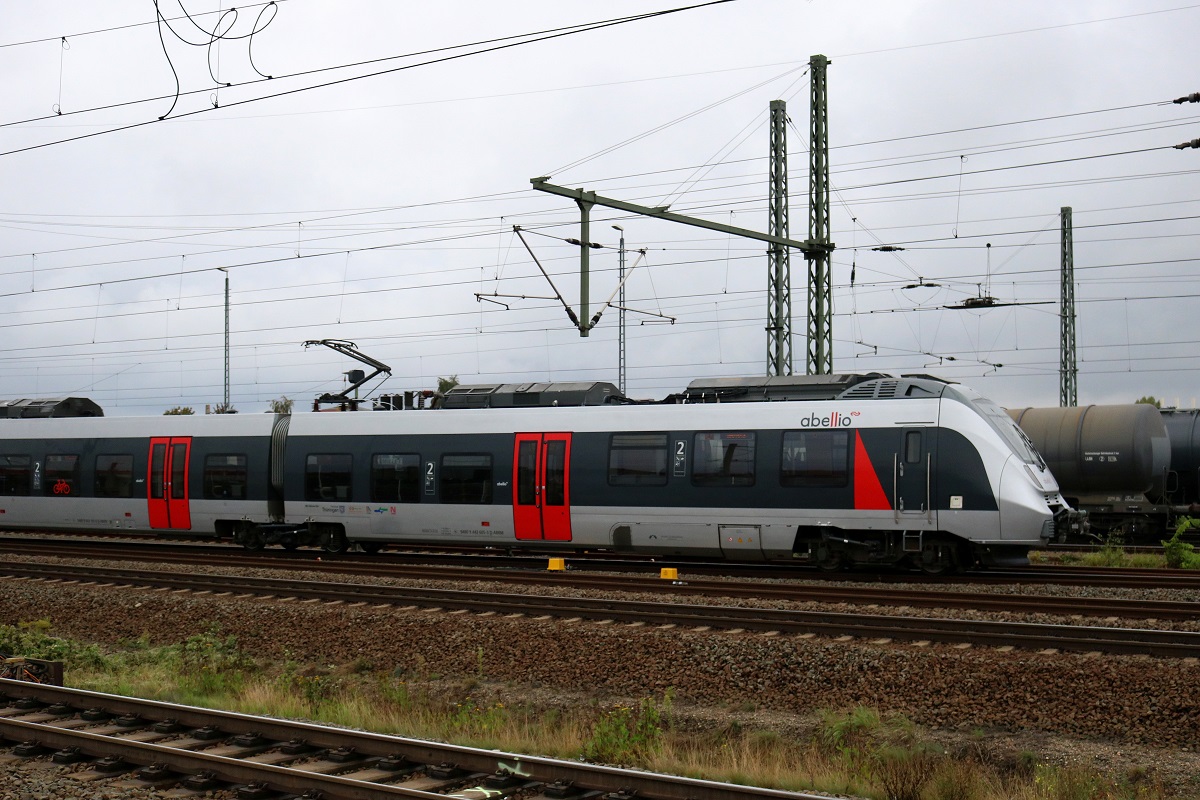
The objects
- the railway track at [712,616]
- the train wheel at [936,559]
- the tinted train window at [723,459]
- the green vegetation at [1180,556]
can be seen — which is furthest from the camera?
the green vegetation at [1180,556]

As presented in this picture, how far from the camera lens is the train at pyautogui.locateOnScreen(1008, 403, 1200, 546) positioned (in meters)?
24.1

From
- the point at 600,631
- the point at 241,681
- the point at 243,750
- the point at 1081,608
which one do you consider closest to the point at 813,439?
the point at 1081,608

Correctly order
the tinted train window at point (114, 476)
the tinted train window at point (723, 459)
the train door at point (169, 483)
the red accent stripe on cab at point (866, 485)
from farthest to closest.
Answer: the tinted train window at point (114, 476), the train door at point (169, 483), the tinted train window at point (723, 459), the red accent stripe on cab at point (866, 485)

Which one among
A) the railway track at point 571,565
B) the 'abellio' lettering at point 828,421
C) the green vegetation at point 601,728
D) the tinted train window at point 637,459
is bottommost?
the green vegetation at point 601,728

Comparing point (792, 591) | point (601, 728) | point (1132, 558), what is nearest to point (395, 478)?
point (792, 591)

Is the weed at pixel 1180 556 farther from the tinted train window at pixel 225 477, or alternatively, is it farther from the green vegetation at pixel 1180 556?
the tinted train window at pixel 225 477

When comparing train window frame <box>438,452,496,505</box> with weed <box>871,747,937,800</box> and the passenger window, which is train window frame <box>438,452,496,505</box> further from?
weed <box>871,747,937,800</box>

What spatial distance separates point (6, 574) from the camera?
1980cm

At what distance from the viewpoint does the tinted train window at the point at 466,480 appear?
2083cm

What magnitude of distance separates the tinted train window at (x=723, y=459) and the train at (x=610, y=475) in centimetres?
3

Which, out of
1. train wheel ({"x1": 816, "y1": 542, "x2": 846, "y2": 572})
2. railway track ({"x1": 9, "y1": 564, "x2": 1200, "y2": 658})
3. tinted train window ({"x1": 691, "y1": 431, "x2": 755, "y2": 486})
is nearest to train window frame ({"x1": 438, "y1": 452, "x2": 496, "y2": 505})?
railway track ({"x1": 9, "y1": 564, "x2": 1200, "y2": 658})

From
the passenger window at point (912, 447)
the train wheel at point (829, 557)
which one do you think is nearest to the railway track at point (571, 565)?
the train wheel at point (829, 557)

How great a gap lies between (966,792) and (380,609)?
30.1ft

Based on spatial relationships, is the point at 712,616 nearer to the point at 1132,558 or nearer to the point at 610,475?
the point at 610,475
